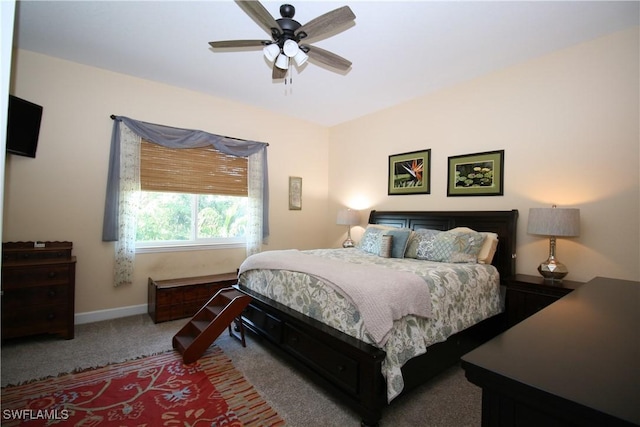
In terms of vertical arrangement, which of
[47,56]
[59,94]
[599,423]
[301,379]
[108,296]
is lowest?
[301,379]

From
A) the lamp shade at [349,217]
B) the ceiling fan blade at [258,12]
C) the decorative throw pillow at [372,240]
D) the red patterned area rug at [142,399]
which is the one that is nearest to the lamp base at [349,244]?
the lamp shade at [349,217]

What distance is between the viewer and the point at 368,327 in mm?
1808

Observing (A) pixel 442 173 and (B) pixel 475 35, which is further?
(A) pixel 442 173

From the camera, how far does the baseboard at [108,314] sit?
3.33 m

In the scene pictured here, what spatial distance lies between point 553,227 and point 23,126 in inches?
195

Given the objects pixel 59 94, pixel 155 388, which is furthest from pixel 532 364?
pixel 59 94

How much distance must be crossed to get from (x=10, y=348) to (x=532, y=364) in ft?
13.0

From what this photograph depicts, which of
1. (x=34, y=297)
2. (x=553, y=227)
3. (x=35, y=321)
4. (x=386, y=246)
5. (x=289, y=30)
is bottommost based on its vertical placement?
(x=35, y=321)

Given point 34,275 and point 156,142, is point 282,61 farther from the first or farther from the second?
point 34,275

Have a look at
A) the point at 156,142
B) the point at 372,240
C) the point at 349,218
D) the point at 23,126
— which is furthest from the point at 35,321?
the point at 349,218

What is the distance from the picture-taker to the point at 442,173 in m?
3.85

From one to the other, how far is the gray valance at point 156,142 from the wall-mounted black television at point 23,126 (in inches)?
26.0

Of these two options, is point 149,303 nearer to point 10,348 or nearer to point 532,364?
point 10,348

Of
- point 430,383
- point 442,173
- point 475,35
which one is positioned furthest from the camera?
point 442,173
